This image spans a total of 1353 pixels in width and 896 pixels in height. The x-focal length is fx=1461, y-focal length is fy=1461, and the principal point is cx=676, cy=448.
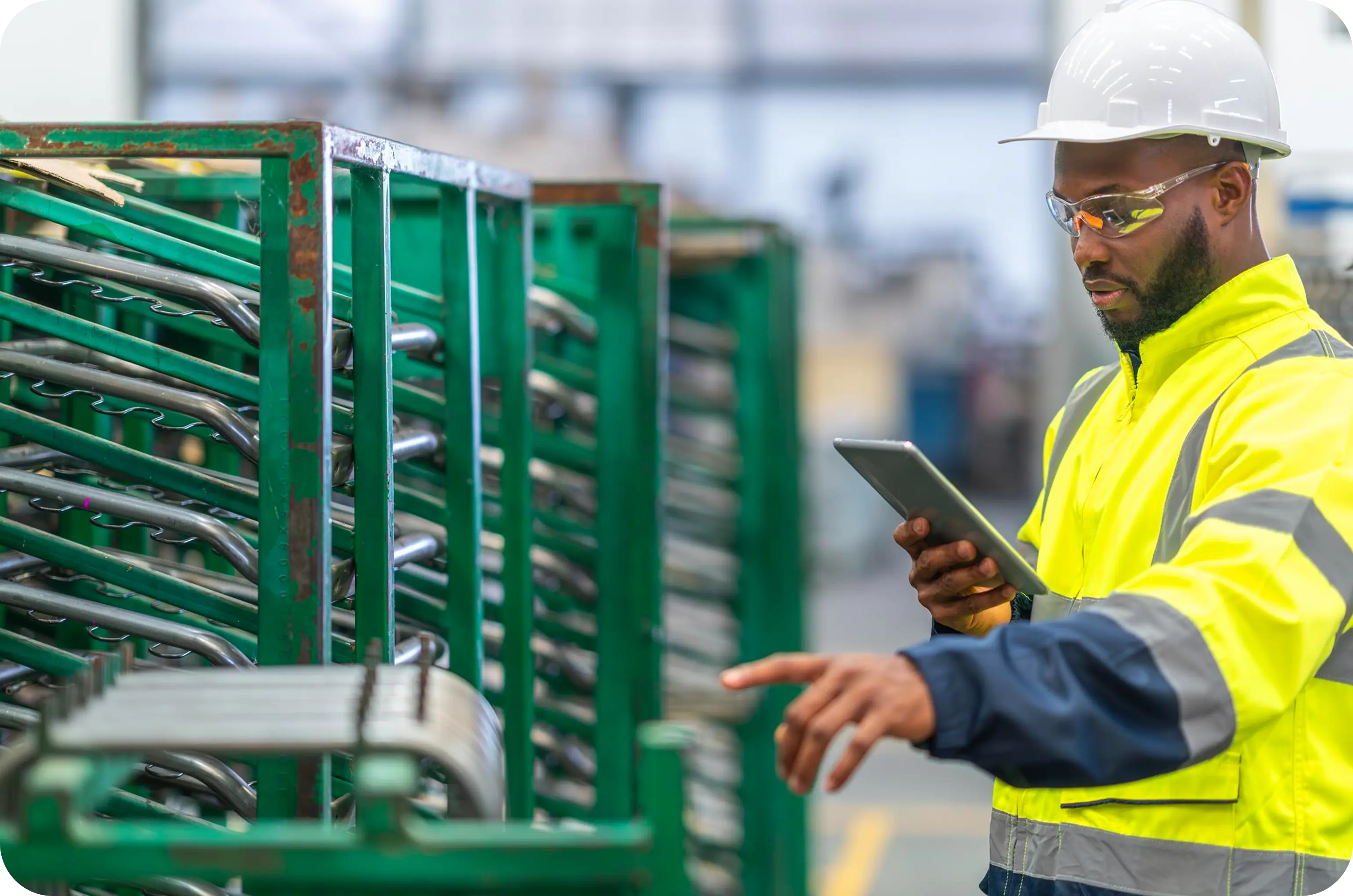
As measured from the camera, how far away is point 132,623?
2314 mm

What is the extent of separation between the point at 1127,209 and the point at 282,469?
1329 millimetres

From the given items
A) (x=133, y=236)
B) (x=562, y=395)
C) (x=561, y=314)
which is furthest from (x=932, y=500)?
(x=562, y=395)

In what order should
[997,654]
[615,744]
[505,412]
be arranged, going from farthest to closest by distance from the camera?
[615,744] → [505,412] → [997,654]

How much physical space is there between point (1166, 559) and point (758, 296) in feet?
11.8

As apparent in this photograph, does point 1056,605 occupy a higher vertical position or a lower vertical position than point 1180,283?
lower

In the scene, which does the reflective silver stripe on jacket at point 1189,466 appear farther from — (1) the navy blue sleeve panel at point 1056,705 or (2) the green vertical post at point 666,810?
(2) the green vertical post at point 666,810

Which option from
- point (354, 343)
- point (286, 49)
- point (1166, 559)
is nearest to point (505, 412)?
point (354, 343)

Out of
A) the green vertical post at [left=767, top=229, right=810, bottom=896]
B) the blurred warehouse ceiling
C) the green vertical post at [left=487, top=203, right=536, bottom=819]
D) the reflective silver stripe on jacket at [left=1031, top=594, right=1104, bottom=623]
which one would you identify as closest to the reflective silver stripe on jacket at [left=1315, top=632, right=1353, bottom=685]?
the reflective silver stripe on jacket at [left=1031, top=594, right=1104, bottom=623]

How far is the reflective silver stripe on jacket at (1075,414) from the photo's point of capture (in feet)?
8.57

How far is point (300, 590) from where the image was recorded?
2146 millimetres

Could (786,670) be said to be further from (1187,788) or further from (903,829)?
(903,829)

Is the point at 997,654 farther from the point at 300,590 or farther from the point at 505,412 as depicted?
the point at 505,412

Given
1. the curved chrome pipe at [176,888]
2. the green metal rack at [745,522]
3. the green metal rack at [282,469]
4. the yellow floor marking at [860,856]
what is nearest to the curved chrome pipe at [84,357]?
the green metal rack at [282,469]

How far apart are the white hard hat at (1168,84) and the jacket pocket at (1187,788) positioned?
3.07ft
